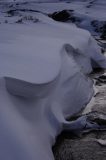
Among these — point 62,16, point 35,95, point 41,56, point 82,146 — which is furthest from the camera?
point 62,16

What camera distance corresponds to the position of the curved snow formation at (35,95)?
3855 millimetres

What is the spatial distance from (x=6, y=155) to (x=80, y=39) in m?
6.85

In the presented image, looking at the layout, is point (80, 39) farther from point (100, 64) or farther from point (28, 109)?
point (28, 109)

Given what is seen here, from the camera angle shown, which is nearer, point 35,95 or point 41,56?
point 35,95

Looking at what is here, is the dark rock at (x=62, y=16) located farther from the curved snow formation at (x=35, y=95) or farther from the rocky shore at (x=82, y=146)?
the rocky shore at (x=82, y=146)

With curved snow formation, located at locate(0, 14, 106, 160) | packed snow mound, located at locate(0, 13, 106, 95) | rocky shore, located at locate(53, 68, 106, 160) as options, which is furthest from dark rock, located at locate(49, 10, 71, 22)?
rocky shore, located at locate(53, 68, 106, 160)

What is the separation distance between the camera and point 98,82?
28.8 ft

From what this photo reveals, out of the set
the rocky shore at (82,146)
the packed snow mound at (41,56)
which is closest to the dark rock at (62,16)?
the packed snow mound at (41,56)

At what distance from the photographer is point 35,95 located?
15.7 feet

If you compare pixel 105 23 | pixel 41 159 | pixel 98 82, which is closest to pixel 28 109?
pixel 41 159

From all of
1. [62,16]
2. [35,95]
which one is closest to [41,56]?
[35,95]

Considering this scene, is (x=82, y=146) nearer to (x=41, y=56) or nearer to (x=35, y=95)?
(x=35, y=95)

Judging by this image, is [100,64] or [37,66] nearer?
[37,66]

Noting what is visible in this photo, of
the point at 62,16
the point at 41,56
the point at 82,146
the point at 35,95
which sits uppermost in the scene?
the point at 35,95
